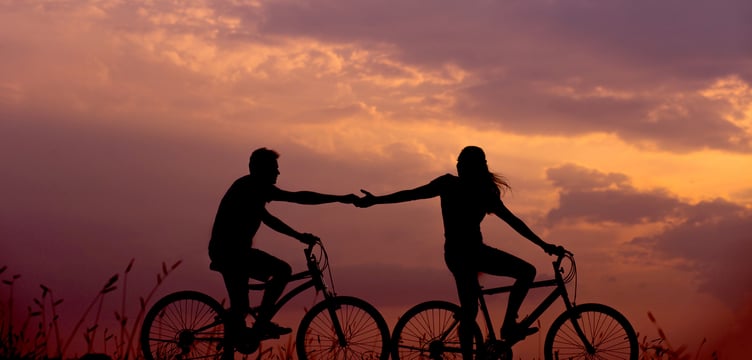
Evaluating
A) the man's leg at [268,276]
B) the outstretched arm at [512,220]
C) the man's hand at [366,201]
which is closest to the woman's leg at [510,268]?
the outstretched arm at [512,220]

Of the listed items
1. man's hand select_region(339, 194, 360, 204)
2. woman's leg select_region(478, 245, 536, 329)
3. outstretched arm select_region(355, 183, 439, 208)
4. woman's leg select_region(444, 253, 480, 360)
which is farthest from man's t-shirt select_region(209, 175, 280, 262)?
woman's leg select_region(478, 245, 536, 329)

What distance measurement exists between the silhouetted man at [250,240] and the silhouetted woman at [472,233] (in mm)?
1836

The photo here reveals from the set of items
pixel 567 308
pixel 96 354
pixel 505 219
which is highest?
pixel 505 219

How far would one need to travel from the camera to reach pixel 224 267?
35.4 feet

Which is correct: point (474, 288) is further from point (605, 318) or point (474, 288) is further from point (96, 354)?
point (96, 354)

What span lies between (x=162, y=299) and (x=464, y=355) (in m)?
4.11

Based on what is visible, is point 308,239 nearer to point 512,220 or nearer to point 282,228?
point 282,228

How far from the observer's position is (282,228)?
433 inches

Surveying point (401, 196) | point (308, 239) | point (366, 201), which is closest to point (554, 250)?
point (401, 196)

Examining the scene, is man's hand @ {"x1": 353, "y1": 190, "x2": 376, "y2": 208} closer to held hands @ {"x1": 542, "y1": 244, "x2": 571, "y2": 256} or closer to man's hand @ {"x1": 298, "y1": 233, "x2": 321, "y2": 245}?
man's hand @ {"x1": 298, "y1": 233, "x2": 321, "y2": 245}

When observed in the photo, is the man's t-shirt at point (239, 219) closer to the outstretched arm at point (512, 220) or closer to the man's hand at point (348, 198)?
the man's hand at point (348, 198)

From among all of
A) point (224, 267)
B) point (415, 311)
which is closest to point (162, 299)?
point (224, 267)

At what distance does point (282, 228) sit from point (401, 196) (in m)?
1.55

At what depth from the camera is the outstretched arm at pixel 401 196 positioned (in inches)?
415
